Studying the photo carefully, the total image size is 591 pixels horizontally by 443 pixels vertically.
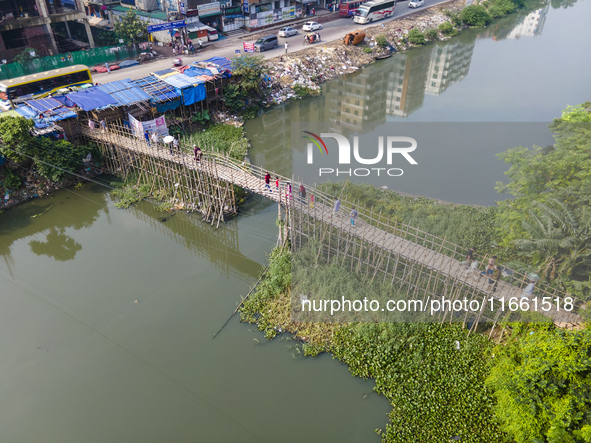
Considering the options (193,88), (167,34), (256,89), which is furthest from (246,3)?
(193,88)

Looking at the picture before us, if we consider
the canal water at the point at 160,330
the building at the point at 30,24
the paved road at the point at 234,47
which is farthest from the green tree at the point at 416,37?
the building at the point at 30,24

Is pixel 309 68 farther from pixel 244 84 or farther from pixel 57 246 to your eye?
pixel 57 246

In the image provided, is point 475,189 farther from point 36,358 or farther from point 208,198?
point 36,358

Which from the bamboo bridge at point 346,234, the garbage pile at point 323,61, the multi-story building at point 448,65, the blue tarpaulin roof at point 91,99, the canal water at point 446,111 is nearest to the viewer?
the bamboo bridge at point 346,234

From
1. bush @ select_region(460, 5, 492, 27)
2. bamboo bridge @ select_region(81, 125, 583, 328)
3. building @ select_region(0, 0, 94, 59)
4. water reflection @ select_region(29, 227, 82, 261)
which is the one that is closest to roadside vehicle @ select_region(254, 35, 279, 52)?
building @ select_region(0, 0, 94, 59)

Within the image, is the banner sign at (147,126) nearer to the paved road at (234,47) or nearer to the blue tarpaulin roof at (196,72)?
the blue tarpaulin roof at (196,72)

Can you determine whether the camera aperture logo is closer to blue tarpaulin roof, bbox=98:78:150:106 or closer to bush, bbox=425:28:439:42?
blue tarpaulin roof, bbox=98:78:150:106
